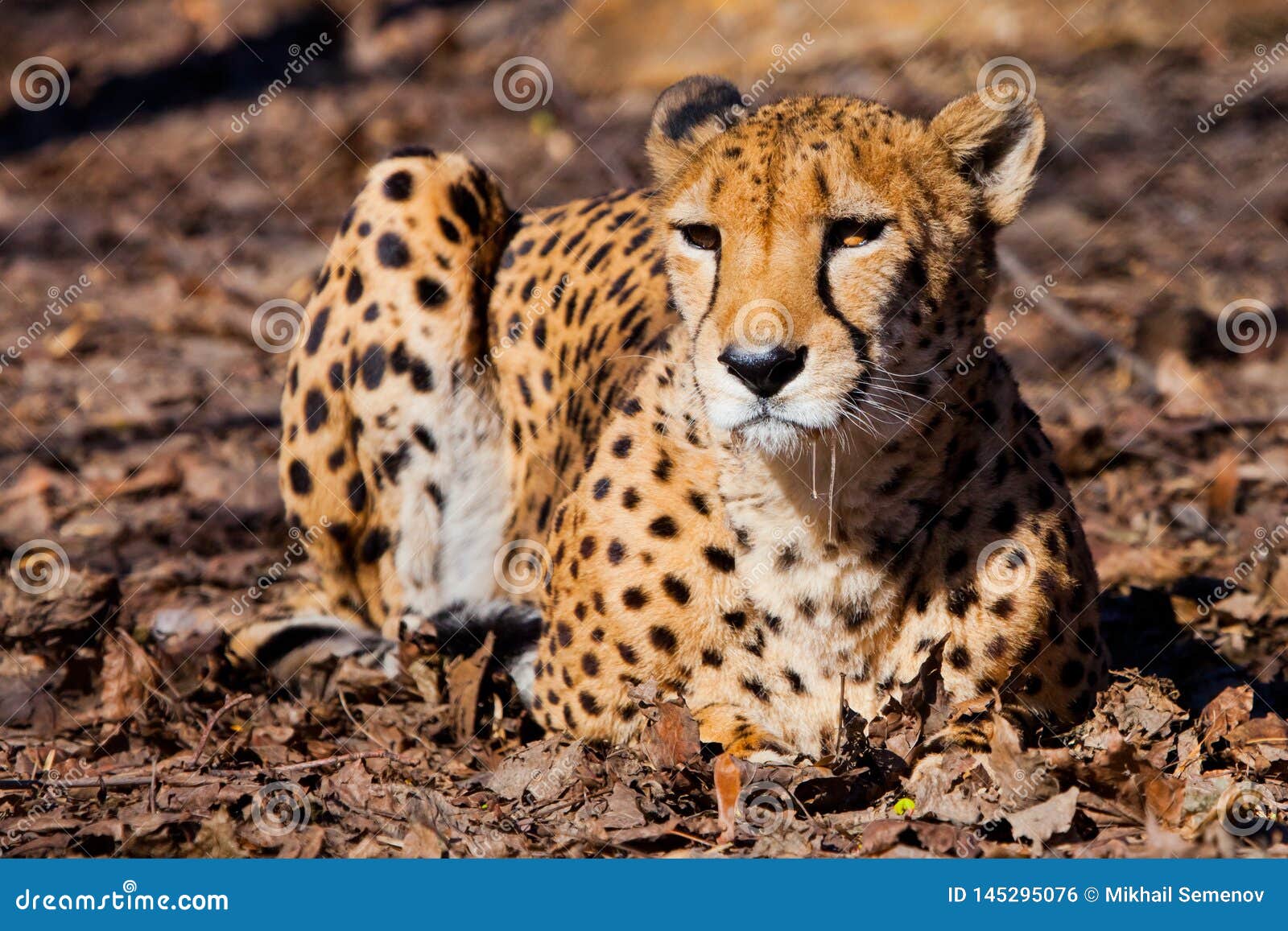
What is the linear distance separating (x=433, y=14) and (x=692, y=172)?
30.2 feet

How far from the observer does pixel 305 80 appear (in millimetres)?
11789

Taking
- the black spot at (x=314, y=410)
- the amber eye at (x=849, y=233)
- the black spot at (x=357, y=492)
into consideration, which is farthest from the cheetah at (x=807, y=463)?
the black spot at (x=314, y=410)

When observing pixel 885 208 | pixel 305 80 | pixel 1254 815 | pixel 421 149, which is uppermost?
pixel 305 80

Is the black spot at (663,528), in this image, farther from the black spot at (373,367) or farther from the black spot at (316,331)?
the black spot at (316,331)

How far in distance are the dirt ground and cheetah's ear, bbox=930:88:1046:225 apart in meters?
1.35

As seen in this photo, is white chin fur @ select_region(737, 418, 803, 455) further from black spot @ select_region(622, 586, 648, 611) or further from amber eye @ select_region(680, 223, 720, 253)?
black spot @ select_region(622, 586, 648, 611)

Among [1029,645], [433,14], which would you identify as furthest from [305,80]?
[1029,645]

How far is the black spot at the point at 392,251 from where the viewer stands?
576cm

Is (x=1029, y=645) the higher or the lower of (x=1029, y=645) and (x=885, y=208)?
the lower

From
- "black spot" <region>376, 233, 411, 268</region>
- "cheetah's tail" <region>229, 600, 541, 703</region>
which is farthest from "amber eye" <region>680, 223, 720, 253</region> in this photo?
"black spot" <region>376, 233, 411, 268</region>

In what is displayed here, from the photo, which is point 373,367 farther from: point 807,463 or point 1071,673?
point 1071,673

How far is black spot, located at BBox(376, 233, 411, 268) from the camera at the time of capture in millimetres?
5758

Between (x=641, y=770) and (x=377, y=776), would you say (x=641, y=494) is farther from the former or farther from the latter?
(x=377, y=776)

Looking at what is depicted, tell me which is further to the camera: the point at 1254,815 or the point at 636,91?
the point at 636,91
